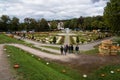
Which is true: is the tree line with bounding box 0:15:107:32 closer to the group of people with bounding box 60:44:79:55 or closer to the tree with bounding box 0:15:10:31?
the tree with bounding box 0:15:10:31

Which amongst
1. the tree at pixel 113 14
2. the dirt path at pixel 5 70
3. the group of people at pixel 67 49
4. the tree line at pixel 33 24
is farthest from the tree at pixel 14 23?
the dirt path at pixel 5 70

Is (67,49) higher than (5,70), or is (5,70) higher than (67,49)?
(5,70)

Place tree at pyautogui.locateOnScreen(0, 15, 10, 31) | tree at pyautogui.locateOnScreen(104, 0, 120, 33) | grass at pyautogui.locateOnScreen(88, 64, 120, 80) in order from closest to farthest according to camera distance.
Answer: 1. grass at pyautogui.locateOnScreen(88, 64, 120, 80)
2. tree at pyautogui.locateOnScreen(104, 0, 120, 33)
3. tree at pyautogui.locateOnScreen(0, 15, 10, 31)

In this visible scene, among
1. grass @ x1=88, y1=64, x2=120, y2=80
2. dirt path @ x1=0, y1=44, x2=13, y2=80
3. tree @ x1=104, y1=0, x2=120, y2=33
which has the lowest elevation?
grass @ x1=88, y1=64, x2=120, y2=80

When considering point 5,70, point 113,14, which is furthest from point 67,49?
point 5,70

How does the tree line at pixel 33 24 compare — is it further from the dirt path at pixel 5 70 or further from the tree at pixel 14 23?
the dirt path at pixel 5 70

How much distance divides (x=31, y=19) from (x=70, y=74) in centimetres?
13763

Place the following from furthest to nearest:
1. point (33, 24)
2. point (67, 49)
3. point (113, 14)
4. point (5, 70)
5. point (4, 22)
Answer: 1. point (33, 24)
2. point (4, 22)
3. point (113, 14)
4. point (67, 49)
5. point (5, 70)

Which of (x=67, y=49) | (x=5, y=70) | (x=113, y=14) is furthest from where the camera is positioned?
(x=113, y=14)

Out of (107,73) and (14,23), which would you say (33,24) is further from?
(107,73)

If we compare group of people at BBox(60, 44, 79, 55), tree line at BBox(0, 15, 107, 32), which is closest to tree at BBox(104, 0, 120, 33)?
group of people at BBox(60, 44, 79, 55)

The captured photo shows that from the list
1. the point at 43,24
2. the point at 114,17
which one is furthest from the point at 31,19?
the point at 114,17

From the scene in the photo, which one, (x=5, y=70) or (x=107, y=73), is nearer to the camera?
(x=5, y=70)

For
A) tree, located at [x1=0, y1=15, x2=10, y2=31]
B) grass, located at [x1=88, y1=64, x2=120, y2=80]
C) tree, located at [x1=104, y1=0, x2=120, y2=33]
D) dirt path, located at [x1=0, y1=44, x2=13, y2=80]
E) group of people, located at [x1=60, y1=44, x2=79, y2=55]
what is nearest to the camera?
dirt path, located at [x1=0, y1=44, x2=13, y2=80]
